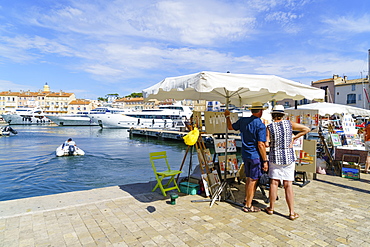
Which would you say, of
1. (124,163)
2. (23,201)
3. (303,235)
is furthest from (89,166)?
(303,235)

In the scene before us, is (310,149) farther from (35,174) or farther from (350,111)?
(35,174)

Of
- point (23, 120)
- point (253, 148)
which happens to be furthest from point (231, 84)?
point (23, 120)

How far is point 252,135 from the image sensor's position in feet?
14.3

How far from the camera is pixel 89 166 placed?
1432 cm

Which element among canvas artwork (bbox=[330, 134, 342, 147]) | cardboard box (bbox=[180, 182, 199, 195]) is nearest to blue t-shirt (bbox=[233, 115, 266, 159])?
cardboard box (bbox=[180, 182, 199, 195])

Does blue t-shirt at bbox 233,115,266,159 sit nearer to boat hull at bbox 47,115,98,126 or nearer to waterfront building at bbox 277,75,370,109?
waterfront building at bbox 277,75,370,109

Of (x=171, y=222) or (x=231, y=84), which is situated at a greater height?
(x=231, y=84)

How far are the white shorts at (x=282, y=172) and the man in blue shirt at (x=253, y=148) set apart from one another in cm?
14

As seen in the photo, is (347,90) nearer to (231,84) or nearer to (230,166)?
(230,166)

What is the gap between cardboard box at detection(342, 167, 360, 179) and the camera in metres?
6.89

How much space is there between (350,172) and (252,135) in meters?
4.44

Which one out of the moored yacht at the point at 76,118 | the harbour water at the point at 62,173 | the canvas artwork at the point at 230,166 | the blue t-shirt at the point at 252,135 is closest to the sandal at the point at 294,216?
the blue t-shirt at the point at 252,135

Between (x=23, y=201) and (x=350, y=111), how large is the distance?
11671 mm

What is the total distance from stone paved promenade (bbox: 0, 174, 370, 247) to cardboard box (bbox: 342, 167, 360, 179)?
1.71 metres
